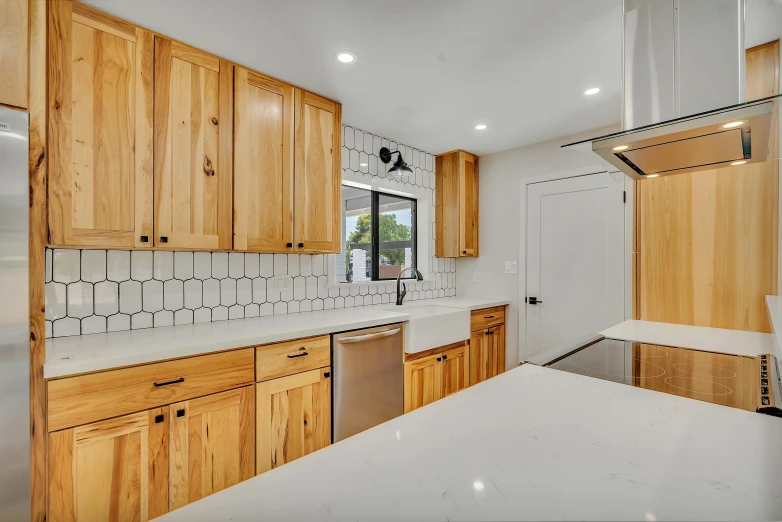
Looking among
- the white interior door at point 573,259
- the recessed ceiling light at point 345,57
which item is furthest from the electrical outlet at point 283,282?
the white interior door at point 573,259

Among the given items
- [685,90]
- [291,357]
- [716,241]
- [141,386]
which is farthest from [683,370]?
[141,386]

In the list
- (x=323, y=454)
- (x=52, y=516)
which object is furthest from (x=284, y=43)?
(x=52, y=516)

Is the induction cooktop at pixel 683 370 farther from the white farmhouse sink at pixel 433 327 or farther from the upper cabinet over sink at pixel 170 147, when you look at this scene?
the upper cabinet over sink at pixel 170 147

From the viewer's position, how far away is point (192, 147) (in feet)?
6.22

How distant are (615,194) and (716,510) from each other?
2.86 m

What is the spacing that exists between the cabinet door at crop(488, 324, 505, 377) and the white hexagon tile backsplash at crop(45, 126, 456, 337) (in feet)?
3.87

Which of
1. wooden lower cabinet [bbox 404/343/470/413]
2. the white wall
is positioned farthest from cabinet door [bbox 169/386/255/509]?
the white wall

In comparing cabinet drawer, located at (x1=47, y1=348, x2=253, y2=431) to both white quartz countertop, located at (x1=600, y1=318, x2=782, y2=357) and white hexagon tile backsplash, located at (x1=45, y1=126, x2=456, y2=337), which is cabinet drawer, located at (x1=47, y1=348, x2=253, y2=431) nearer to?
white hexagon tile backsplash, located at (x1=45, y1=126, x2=456, y2=337)

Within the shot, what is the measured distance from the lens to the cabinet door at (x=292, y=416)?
1.84 m

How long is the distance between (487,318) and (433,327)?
0.88 metres

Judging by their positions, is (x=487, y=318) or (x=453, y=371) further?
(x=487, y=318)

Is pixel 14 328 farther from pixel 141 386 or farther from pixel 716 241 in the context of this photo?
pixel 716 241

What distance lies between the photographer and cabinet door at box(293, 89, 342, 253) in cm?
235

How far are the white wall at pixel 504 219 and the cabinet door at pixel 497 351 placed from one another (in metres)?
0.06
